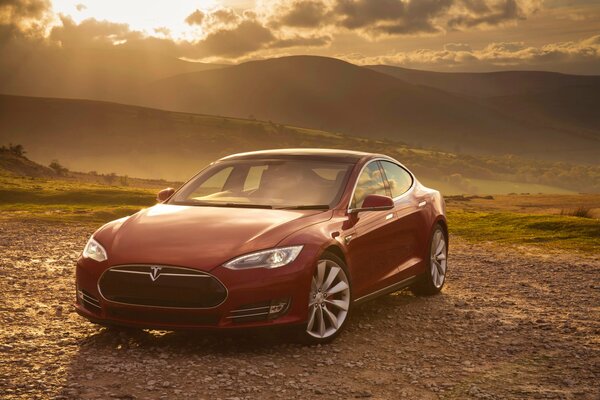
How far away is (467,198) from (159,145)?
7353 centimetres

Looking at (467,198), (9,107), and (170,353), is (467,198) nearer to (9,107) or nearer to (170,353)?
(170,353)

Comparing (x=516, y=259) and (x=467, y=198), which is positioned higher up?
(x=516, y=259)

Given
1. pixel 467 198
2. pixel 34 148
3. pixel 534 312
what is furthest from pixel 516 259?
pixel 34 148

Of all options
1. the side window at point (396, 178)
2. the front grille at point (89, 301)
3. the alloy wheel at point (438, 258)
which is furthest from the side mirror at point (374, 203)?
the front grille at point (89, 301)

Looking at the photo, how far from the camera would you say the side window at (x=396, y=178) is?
9258 mm

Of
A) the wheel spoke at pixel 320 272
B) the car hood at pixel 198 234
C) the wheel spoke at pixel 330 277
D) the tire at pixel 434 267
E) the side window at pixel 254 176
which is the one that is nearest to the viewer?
the car hood at pixel 198 234

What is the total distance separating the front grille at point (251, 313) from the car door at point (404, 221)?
251cm

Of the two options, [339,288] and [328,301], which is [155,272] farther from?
[339,288]

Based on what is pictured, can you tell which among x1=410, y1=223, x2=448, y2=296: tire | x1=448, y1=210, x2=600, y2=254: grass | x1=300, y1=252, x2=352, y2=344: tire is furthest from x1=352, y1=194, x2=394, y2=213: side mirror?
x1=448, y1=210, x2=600, y2=254: grass

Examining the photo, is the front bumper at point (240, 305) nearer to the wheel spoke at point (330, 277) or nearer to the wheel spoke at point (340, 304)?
the wheel spoke at point (330, 277)

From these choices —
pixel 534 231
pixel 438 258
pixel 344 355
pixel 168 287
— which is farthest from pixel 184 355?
pixel 534 231

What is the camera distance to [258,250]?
6.64m

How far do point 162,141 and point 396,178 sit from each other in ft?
474

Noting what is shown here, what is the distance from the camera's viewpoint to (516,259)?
15.6 meters
